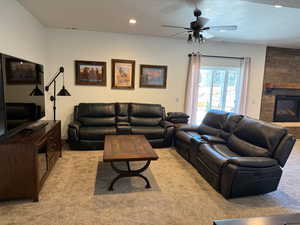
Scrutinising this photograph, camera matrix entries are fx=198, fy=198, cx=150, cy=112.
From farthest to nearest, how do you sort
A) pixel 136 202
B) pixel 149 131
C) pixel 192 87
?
pixel 192 87
pixel 149 131
pixel 136 202

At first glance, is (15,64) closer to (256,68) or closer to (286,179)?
(286,179)

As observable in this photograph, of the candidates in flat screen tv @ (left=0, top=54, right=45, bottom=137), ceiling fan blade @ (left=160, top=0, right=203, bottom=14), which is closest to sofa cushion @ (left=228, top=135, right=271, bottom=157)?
ceiling fan blade @ (left=160, top=0, right=203, bottom=14)

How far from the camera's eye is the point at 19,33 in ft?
10.6

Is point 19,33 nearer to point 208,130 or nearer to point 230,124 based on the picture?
point 208,130

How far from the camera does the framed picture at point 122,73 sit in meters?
5.06

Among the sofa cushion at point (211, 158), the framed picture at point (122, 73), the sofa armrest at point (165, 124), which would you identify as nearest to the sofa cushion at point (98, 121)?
the framed picture at point (122, 73)

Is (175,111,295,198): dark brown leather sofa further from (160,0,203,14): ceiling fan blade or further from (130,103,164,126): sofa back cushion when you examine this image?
(160,0,203,14): ceiling fan blade

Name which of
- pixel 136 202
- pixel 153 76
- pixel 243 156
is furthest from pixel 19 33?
pixel 243 156

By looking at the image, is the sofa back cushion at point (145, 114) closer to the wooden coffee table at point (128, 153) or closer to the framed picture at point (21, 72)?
the wooden coffee table at point (128, 153)

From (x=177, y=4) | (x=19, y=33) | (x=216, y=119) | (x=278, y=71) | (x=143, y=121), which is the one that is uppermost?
(x=177, y=4)

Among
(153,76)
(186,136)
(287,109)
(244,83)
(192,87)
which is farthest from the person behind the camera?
(287,109)

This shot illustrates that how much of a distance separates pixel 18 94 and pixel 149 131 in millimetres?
2646

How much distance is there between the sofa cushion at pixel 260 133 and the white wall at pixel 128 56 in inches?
96.5

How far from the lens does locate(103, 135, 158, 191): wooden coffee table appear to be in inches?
105
